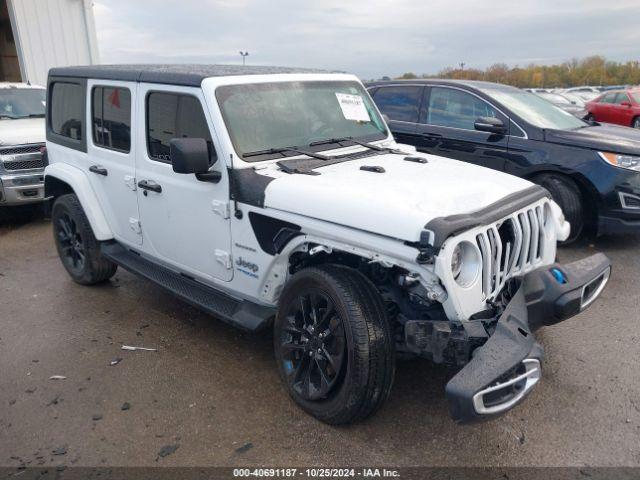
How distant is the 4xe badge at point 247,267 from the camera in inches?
130

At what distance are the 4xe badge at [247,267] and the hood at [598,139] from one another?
13.2ft

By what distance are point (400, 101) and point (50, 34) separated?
9.31 metres

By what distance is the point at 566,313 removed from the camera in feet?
8.75

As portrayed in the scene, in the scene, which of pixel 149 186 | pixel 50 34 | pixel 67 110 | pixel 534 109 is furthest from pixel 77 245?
pixel 50 34

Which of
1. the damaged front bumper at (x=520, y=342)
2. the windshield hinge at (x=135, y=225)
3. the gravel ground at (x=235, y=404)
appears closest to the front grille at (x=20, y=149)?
the gravel ground at (x=235, y=404)

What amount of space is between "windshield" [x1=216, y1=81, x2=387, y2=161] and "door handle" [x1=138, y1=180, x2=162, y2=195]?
0.80m

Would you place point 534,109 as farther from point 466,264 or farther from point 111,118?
point 111,118

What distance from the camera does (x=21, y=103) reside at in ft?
28.4

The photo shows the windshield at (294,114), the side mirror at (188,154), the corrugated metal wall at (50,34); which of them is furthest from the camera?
the corrugated metal wall at (50,34)

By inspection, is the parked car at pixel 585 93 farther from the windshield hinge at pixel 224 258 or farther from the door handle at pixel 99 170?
the windshield hinge at pixel 224 258

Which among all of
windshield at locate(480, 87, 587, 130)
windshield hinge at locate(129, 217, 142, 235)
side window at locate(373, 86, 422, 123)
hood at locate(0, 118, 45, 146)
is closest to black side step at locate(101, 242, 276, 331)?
windshield hinge at locate(129, 217, 142, 235)

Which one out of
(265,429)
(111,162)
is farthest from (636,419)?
(111,162)

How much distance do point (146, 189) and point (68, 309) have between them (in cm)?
153

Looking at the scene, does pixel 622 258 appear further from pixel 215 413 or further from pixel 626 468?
pixel 215 413
